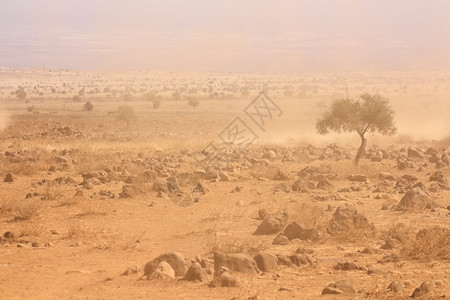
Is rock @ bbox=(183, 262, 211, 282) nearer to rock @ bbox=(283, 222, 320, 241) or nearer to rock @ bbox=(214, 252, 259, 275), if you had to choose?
rock @ bbox=(214, 252, 259, 275)

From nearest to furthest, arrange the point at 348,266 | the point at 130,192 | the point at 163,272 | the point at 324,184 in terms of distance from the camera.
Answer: the point at 163,272, the point at 348,266, the point at 130,192, the point at 324,184

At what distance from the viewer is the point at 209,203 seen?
16.2 m

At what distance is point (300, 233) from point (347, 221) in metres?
0.89


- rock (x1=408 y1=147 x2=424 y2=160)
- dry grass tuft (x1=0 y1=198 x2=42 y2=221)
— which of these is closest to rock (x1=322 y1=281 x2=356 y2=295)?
dry grass tuft (x1=0 y1=198 x2=42 y2=221)

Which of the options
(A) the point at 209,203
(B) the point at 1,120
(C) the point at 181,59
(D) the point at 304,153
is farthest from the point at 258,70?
(A) the point at 209,203

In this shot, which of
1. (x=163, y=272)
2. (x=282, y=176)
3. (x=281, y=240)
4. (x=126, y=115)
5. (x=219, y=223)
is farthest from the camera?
(x=126, y=115)

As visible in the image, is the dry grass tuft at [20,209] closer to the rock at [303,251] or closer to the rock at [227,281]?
the rock at [303,251]

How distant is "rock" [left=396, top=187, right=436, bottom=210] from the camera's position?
14.1 meters

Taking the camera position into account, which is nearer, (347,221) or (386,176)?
(347,221)

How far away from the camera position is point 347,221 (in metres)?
12.0

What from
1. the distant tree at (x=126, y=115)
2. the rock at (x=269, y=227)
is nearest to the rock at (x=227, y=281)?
the rock at (x=269, y=227)

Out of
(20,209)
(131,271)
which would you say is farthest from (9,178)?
(131,271)

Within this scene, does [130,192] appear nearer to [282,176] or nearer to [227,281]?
[282,176]

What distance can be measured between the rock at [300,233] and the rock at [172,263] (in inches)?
110
